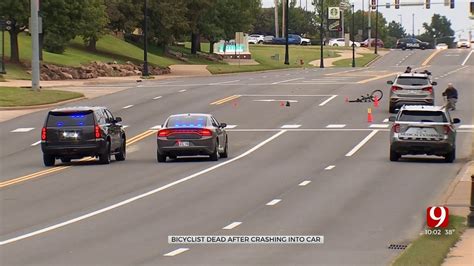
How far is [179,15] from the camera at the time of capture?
9712cm

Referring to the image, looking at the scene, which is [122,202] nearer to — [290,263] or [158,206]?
[158,206]

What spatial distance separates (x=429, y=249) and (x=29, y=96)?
41.4 metres

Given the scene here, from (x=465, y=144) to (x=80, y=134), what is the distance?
578 inches

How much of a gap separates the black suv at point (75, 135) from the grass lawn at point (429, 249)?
51.6ft

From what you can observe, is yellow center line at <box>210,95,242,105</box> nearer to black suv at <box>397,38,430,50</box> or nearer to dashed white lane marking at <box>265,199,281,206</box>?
dashed white lane marking at <box>265,199,281,206</box>

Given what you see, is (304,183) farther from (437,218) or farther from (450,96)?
(450,96)

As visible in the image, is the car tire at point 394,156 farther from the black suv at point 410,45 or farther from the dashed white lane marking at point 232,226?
the black suv at point 410,45

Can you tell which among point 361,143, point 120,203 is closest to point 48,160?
point 120,203

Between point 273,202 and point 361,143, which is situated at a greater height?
point 273,202

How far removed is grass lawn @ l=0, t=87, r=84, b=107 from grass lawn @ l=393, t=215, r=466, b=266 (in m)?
37.3

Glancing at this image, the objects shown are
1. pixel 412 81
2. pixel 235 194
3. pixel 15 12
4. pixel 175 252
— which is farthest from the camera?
pixel 15 12

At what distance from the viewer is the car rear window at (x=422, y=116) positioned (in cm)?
3375

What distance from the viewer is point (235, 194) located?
25.4m

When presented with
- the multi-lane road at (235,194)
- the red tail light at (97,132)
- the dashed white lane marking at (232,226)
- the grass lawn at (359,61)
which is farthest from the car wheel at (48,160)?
the grass lawn at (359,61)
